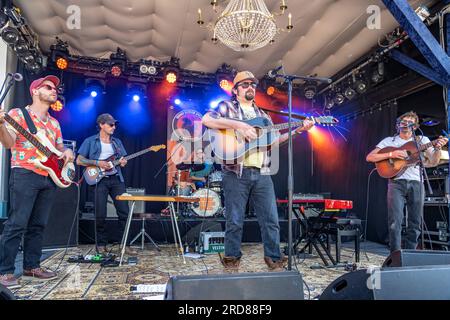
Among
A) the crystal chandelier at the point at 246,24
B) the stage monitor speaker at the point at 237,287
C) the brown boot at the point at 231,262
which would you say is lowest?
the brown boot at the point at 231,262

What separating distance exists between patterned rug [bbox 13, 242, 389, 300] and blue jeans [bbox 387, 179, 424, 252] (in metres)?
0.67

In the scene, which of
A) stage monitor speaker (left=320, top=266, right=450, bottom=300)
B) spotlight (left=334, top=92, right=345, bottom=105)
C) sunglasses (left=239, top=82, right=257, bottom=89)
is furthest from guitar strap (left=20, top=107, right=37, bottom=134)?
spotlight (left=334, top=92, right=345, bottom=105)

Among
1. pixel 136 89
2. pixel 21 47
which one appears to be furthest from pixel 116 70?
pixel 21 47

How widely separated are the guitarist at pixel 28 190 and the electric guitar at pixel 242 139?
171 cm

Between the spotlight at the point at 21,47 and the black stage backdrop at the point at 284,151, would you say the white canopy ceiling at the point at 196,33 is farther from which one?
the black stage backdrop at the point at 284,151

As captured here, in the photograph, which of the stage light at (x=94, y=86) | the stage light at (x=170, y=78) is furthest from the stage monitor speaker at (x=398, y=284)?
the stage light at (x=94, y=86)

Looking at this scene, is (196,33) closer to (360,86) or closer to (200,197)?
(200,197)

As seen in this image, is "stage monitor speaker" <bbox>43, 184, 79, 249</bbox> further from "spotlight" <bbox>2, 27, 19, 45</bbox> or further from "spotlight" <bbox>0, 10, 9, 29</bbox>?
"spotlight" <bbox>0, 10, 9, 29</bbox>

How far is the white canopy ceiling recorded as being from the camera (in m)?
5.98

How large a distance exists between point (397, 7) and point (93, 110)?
734cm

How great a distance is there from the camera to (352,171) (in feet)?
28.0

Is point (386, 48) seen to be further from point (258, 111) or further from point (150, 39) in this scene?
point (150, 39)

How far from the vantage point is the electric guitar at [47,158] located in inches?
134
